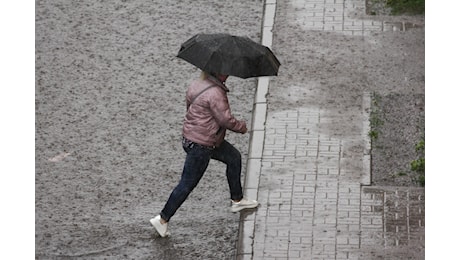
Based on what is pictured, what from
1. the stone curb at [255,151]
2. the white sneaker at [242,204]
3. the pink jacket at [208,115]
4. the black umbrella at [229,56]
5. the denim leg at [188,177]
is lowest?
the stone curb at [255,151]

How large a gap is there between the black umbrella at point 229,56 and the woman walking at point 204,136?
18 cm

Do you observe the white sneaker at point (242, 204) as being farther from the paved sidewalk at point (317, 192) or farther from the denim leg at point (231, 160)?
the denim leg at point (231, 160)

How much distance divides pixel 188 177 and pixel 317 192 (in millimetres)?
1471

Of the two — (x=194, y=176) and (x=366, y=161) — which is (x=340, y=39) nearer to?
(x=366, y=161)

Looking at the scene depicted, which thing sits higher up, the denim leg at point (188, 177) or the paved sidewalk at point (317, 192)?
the denim leg at point (188, 177)

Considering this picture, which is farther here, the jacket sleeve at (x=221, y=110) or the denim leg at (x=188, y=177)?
the denim leg at (x=188, y=177)

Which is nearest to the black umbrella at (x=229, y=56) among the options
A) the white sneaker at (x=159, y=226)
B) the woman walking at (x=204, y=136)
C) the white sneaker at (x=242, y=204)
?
the woman walking at (x=204, y=136)

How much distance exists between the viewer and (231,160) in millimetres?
10312

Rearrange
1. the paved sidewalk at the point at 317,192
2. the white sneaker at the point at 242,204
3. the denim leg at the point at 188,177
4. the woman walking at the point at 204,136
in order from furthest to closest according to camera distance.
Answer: the white sneaker at the point at 242,204 < the paved sidewalk at the point at 317,192 < the denim leg at the point at 188,177 < the woman walking at the point at 204,136

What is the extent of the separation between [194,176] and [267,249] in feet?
3.04

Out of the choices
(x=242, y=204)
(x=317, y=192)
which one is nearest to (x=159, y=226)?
(x=242, y=204)

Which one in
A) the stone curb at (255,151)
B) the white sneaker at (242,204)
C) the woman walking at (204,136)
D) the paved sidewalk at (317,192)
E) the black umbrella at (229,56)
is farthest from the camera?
the white sneaker at (242,204)

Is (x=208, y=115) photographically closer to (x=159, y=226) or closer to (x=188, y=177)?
(x=188, y=177)

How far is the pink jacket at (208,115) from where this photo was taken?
31.9 ft
